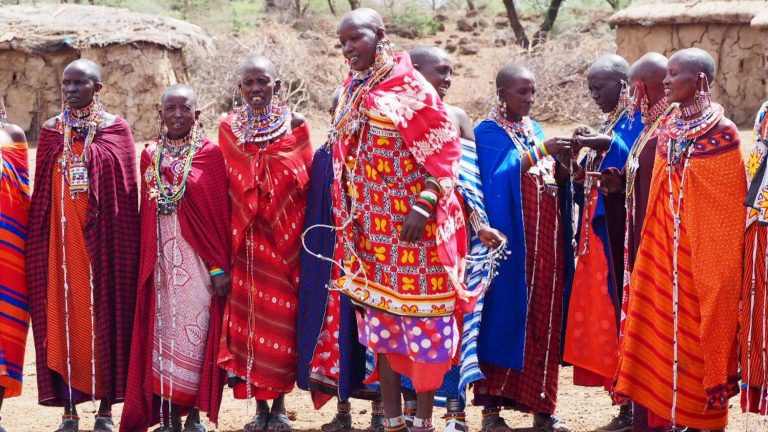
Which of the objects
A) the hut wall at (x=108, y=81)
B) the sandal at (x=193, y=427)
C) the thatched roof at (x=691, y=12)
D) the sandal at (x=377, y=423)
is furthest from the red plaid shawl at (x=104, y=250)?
the thatched roof at (x=691, y=12)

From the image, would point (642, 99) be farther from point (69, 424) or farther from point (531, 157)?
point (69, 424)

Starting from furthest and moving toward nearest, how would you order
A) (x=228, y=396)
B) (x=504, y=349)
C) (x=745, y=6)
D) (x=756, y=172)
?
(x=745, y=6)
(x=228, y=396)
(x=504, y=349)
(x=756, y=172)

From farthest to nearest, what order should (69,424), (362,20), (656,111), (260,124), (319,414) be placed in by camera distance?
(319,414), (69,424), (260,124), (656,111), (362,20)

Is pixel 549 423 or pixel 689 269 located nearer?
pixel 689 269

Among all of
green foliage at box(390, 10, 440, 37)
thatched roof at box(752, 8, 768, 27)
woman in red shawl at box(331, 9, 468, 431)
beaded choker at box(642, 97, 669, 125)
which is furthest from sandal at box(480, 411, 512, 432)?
green foliage at box(390, 10, 440, 37)

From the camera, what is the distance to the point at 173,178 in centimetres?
575

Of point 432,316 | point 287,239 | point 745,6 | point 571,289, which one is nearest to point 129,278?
point 287,239

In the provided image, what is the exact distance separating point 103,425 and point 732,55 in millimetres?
10545

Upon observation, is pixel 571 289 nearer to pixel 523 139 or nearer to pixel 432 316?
pixel 523 139

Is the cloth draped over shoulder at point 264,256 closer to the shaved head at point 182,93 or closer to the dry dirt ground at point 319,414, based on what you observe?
the shaved head at point 182,93

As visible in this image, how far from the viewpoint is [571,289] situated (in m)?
5.94

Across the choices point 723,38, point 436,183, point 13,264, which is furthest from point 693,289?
point 723,38

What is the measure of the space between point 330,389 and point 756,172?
241 centimetres

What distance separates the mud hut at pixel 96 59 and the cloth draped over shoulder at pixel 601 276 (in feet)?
29.9
